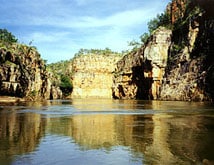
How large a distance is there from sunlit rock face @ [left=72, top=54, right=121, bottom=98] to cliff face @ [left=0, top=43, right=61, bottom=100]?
34607 mm

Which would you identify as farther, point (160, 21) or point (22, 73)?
point (160, 21)

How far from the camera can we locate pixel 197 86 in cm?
6131

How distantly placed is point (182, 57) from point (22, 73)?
122 ft

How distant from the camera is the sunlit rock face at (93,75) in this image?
15675 cm

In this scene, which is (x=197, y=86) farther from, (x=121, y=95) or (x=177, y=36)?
(x=121, y=95)

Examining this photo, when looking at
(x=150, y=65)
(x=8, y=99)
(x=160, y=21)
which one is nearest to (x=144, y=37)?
(x=160, y=21)

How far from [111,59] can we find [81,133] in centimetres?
14913

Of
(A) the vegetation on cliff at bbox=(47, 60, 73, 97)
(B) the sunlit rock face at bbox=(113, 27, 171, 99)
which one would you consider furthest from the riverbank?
(A) the vegetation on cliff at bbox=(47, 60, 73, 97)

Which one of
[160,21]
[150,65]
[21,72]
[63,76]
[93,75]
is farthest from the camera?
[63,76]

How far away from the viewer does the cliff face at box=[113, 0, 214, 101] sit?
60.1 m

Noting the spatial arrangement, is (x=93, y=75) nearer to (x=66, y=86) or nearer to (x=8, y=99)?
(x=66, y=86)

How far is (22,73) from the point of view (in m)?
78.1

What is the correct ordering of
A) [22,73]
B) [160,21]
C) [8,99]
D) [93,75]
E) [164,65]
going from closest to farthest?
1. [8,99]
2. [22,73]
3. [164,65]
4. [160,21]
5. [93,75]

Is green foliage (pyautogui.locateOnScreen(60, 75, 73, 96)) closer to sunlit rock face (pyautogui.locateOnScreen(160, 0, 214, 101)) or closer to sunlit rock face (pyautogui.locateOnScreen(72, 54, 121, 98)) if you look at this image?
sunlit rock face (pyautogui.locateOnScreen(72, 54, 121, 98))
